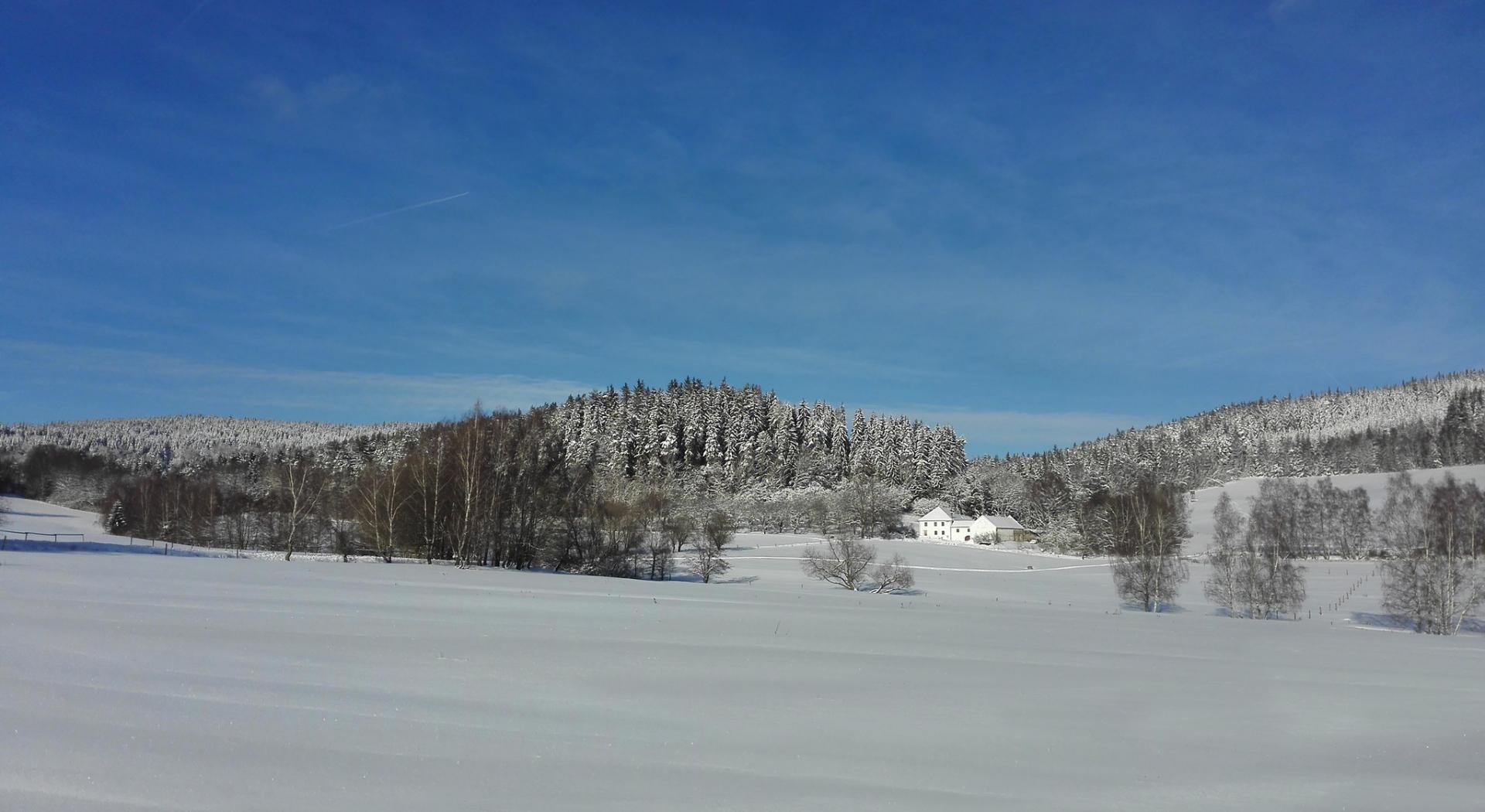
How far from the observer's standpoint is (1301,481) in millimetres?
147125

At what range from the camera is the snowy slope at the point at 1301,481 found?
12256 centimetres

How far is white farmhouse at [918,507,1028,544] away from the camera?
120250 millimetres

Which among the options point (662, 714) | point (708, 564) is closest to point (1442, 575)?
point (708, 564)

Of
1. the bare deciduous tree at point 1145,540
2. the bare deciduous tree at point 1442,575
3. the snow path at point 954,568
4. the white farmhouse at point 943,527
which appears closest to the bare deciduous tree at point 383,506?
the snow path at point 954,568

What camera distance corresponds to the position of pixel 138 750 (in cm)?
734

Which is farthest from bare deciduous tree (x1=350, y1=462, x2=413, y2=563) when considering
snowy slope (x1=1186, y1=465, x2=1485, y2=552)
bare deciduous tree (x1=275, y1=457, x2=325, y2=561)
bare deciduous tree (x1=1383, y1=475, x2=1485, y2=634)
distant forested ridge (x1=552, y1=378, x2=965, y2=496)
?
snowy slope (x1=1186, y1=465, x2=1485, y2=552)

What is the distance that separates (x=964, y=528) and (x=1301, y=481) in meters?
67.0

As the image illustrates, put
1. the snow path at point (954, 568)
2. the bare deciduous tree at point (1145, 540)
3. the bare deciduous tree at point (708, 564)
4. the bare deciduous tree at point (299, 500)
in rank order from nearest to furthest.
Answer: the bare deciduous tree at point (299, 500)
the bare deciduous tree at point (1145, 540)
the bare deciduous tree at point (708, 564)
the snow path at point (954, 568)

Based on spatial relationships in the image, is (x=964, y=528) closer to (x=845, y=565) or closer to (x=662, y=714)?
(x=845, y=565)

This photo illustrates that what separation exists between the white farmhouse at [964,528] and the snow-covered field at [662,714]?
3965 inches

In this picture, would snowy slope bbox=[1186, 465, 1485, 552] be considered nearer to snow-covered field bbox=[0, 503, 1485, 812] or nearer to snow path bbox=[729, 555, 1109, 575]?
snow path bbox=[729, 555, 1109, 575]

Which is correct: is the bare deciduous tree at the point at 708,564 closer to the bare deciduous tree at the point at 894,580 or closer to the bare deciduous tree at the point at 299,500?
the bare deciduous tree at the point at 894,580

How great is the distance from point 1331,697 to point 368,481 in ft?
179

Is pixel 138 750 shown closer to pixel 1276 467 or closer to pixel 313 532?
pixel 313 532
